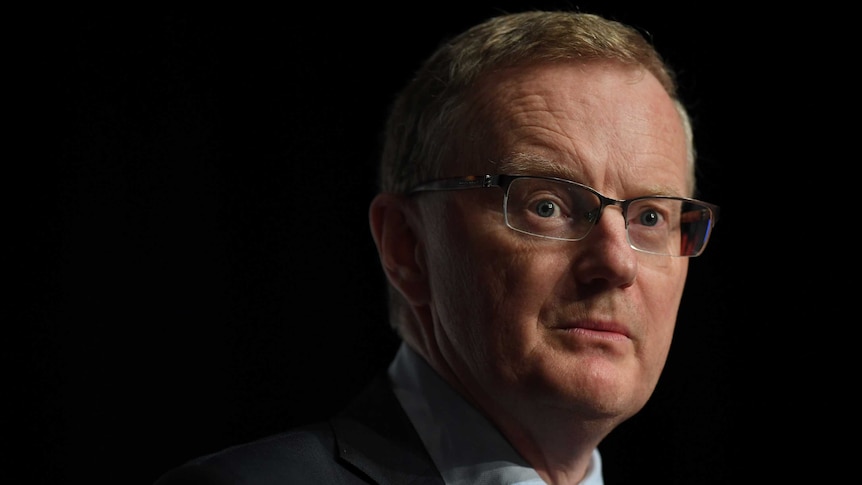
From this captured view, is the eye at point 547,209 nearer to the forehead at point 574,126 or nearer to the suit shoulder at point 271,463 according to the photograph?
the forehead at point 574,126

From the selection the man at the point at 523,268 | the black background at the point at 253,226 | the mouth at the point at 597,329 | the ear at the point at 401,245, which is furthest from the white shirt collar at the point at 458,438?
the black background at the point at 253,226


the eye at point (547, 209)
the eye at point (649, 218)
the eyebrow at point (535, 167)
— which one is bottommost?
the eye at point (649, 218)

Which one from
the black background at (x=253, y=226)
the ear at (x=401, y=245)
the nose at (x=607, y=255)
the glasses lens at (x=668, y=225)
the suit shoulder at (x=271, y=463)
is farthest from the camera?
the black background at (x=253, y=226)

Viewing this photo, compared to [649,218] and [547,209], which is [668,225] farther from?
[547,209]

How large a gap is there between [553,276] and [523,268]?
0.06 metres

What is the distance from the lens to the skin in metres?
2.01

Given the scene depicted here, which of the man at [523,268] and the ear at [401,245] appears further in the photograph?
the ear at [401,245]

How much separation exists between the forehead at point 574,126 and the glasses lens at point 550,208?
28 millimetres

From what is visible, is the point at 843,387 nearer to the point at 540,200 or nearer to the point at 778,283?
the point at 778,283

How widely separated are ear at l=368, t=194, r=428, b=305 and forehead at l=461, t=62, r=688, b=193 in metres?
0.25

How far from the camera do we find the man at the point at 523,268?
6.61 feet

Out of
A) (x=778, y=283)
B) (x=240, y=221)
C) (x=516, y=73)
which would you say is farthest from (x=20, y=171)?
(x=778, y=283)

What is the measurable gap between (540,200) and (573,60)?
1.15 ft

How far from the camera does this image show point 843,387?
3.24 m
